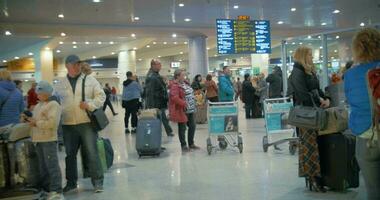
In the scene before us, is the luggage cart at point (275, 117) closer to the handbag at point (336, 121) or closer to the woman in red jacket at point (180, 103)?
the woman in red jacket at point (180, 103)

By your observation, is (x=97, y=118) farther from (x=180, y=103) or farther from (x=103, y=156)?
(x=180, y=103)

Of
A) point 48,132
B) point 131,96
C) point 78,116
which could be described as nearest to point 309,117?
point 78,116

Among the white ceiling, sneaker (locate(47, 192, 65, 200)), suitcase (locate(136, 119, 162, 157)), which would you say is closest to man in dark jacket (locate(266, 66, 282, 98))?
the white ceiling

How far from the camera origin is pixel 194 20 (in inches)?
647

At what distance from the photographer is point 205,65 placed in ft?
62.2

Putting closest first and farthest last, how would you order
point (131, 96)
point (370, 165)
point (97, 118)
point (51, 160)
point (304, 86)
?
point (370, 165) < point (304, 86) < point (51, 160) < point (97, 118) < point (131, 96)

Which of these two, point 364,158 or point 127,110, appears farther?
point 127,110

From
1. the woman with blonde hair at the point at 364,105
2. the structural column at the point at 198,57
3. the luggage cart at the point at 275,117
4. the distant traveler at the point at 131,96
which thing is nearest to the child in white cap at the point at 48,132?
the woman with blonde hair at the point at 364,105

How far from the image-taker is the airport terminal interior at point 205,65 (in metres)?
5.08

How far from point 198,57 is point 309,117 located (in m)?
14.8

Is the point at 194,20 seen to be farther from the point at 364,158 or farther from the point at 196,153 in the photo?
the point at 364,158

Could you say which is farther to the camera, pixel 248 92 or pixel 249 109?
pixel 249 109

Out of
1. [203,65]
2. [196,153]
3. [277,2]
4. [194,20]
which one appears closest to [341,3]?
[277,2]

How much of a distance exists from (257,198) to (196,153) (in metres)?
3.02
